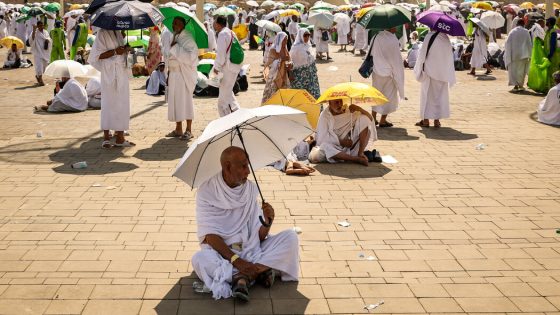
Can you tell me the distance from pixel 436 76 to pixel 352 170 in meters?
3.55

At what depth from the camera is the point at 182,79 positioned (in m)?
10.2

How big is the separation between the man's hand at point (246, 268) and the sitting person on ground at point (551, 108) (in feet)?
27.1

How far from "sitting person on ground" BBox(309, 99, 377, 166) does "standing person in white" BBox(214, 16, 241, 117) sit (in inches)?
86.5

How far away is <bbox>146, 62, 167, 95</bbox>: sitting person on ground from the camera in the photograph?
15.0 m

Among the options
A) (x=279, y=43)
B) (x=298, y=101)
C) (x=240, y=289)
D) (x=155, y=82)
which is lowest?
(x=240, y=289)

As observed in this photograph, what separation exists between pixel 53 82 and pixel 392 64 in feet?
31.9

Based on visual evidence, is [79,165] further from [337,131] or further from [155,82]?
[155,82]

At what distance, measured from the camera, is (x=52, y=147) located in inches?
381

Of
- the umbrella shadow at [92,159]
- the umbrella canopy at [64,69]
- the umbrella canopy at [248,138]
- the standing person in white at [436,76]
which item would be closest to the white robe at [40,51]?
the umbrella canopy at [64,69]

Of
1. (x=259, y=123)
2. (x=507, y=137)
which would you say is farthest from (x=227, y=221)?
(x=507, y=137)

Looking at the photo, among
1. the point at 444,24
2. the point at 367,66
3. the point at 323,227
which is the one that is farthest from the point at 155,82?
the point at 323,227

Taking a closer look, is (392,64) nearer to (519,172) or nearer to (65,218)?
(519,172)

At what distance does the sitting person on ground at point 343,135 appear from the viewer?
8672 millimetres

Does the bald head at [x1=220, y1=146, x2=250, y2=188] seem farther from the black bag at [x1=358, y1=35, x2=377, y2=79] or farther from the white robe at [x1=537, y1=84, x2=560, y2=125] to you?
the white robe at [x1=537, y1=84, x2=560, y2=125]
